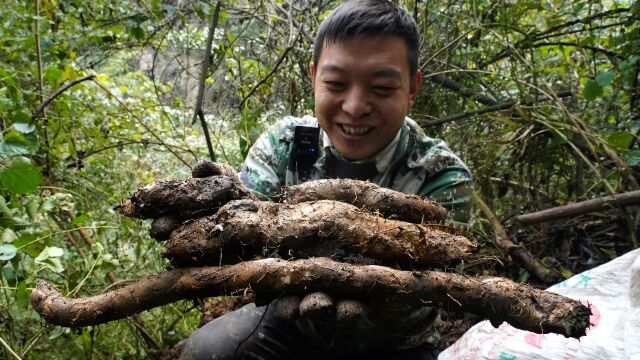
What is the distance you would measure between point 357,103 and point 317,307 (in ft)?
2.31

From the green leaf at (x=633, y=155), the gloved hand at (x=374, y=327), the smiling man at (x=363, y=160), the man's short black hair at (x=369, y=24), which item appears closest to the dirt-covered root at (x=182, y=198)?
the gloved hand at (x=374, y=327)

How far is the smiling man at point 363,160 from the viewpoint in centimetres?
138

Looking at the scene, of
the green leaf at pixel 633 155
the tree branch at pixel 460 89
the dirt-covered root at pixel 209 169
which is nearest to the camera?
the dirt-covered root at pixel 209 169

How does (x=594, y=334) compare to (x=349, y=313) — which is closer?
(x=349, y=313)

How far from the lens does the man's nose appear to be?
4.53 feet

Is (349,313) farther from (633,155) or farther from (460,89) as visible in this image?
(460,89)

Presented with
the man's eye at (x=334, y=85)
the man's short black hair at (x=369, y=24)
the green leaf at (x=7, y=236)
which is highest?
the man's short black hair at (x=369, y=24)

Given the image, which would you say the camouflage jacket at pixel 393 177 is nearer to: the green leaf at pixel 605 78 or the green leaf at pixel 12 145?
the green leaf at pixel 12 145

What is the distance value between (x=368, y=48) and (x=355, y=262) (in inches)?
26.4

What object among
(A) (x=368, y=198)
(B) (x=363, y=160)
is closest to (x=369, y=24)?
(B) (x=363, y=160)

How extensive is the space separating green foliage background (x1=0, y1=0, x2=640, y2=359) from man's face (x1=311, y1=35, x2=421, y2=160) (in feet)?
2.78

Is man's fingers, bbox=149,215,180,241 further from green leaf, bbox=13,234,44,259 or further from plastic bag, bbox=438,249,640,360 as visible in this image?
plastic bag, bbox=438,249,640,360

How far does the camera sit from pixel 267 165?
1682 mm

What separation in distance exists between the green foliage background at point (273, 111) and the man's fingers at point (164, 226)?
0.68 meters
